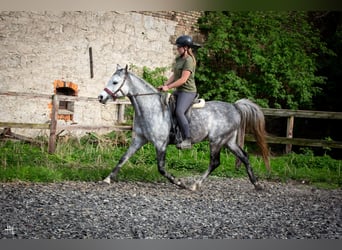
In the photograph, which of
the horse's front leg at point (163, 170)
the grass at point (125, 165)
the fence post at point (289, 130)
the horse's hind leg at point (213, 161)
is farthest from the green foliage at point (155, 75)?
the fence post at point (289, 130)

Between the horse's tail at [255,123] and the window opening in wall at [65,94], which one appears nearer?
the horse's tail at [255,123]

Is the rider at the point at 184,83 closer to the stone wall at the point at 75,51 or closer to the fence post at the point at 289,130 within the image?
the stone wall at the point at 75,51

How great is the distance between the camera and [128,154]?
3807 mm

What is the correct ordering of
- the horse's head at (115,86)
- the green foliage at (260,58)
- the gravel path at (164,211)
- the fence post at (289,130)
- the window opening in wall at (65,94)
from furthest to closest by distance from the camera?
the window opening in wall at (65,94)
the fence post at (289,130)
the green foliage at (260,58)
the horse's head at (115,86)
the gravel path at (164,211)

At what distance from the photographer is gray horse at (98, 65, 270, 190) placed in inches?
147

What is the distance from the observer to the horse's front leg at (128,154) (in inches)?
148

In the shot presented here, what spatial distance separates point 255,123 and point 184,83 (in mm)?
709

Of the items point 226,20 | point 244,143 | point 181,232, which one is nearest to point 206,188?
point 244,143

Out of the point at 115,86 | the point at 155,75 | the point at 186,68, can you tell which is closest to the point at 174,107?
the point at 186,68

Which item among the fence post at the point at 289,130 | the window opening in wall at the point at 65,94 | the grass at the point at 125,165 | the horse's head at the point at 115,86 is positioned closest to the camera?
the horse's head at the point at 115,86

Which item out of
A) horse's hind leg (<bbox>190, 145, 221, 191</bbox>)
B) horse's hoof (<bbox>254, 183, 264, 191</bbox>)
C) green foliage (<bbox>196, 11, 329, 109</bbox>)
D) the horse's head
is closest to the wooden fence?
green foliage (<bbox>196, 11, 329, 109</bbox>)

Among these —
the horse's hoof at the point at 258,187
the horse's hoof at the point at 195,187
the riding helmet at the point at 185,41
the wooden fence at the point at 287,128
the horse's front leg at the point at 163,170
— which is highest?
the riding helmet at the point at 185,41

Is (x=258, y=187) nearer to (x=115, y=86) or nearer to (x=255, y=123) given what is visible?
(x=255, y=123)

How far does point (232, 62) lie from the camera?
4.10 metres
